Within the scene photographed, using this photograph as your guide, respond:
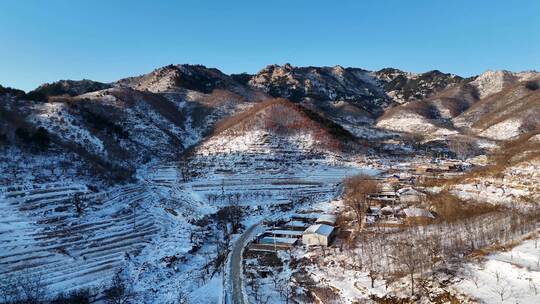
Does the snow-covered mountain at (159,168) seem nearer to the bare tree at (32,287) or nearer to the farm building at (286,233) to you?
the bare tree at (32,287)

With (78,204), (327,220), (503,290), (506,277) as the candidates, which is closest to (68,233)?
(78,204)

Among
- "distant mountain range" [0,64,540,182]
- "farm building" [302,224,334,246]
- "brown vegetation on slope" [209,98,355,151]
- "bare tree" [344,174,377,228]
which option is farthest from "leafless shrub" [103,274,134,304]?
"brown vegetation on slope" [209,98,355,151]

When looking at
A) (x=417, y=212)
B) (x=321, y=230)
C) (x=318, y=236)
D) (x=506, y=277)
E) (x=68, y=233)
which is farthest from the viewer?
(x=417, y=212)

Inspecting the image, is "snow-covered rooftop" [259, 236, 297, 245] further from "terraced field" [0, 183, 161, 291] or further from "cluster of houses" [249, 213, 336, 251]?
"terraced field" [0, 183, 161, 291]

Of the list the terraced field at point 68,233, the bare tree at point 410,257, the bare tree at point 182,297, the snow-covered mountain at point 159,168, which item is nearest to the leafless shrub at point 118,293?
the snow-covered mountain at point 159,168

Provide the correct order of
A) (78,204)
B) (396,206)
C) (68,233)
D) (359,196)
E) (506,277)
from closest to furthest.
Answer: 1. (506,277)
2. (68,233)
3. (78,204)
4. (396,206)
5. (359,196)

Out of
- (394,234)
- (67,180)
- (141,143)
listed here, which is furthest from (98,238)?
→ (141,143)

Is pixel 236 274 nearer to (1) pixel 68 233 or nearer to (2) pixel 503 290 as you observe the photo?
(1) pixel 68 233
